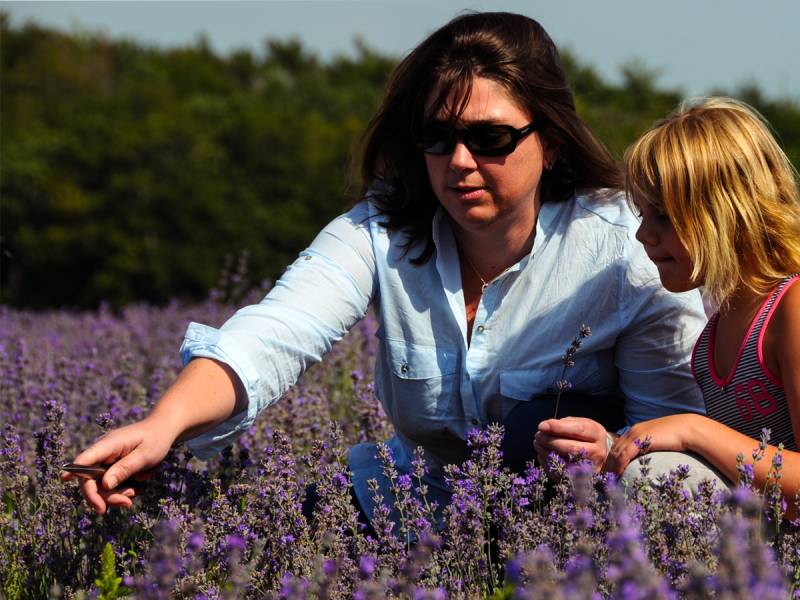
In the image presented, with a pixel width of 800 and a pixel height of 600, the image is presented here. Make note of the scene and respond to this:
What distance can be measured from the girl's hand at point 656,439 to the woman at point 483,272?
19.7 inches

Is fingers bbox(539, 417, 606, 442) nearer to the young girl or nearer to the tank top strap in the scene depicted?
the young girl

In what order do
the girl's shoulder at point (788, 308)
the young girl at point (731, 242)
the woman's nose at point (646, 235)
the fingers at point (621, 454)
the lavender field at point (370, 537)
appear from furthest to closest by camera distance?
1. the woman's nose at point (646, 235)
2. the young girl at point (731, 242)
3. the girl's shoulder at point (788, 308)
4. the fingers at point (621, 454)
5. the lavender field at point (370, 537)

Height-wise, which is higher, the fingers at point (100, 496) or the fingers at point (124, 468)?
the fingers at point (124, 468)

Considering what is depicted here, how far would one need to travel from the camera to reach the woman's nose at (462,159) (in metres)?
2.80

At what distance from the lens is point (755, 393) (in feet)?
8.32

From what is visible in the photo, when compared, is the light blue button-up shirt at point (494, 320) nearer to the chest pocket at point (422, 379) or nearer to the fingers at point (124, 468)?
the chest pocket at point (422, 379)

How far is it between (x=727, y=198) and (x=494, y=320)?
72cm

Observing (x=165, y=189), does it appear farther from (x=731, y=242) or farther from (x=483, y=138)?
(x=731, y=242)

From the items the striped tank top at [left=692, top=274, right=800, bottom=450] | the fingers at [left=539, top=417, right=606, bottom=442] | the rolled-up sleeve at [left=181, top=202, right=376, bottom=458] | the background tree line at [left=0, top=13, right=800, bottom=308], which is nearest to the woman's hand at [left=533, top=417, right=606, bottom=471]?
the fingers at [left=539, top=417, right=606, bottom=442]

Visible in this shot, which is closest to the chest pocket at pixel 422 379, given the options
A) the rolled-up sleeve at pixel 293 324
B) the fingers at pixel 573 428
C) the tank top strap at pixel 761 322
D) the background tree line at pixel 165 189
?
the rolled-up sleeve at pixel 293 324

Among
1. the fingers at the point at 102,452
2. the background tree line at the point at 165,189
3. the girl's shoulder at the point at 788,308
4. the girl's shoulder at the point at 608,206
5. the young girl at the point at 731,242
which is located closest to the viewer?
the fingers at the point at 102,452

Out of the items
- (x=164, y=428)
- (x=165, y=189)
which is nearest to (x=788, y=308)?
(x=164, y=428)

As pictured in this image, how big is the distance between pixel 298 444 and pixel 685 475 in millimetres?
1553

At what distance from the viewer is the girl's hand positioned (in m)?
2.30
